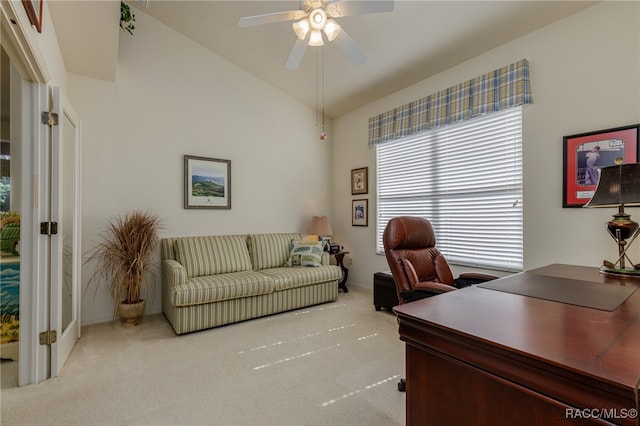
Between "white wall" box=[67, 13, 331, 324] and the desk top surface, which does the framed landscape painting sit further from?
the desk top surface

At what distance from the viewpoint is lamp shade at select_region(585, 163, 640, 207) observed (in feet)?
5.49

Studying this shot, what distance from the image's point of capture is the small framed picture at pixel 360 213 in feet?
15.0

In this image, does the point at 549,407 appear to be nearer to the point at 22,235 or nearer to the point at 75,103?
the point at 22,235

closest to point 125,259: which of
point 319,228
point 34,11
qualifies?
point 34,11

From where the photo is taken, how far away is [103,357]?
2416 mm

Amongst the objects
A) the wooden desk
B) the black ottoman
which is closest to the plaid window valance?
the black ottoman

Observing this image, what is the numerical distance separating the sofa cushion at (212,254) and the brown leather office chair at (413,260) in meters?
2.17

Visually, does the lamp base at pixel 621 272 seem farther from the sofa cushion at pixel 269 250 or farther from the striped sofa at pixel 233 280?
the sofa cushion at pixel 269 250

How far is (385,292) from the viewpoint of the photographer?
3.51 metres

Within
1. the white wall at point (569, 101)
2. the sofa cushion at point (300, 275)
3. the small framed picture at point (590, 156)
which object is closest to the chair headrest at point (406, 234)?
the white wall at point (569, 101)

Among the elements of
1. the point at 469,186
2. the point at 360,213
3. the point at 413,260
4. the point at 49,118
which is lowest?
the point at 413,260

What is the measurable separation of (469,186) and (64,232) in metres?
3.79

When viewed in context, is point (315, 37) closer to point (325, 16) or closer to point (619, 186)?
point (325, 16)

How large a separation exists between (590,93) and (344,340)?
2935 millimetres
